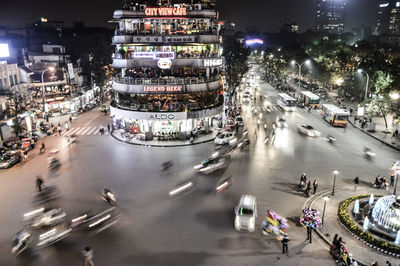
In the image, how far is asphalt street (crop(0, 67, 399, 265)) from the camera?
19.2 metres

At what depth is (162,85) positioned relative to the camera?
43906mm

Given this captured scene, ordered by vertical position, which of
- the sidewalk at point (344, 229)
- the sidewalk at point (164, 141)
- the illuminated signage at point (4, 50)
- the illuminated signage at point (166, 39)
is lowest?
the sidewalk at point (344, 229)

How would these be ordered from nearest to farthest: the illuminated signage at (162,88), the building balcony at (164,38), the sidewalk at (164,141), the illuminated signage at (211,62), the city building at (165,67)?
the sidewalk at (164,141)
the illuminated signage at (162,88)
the city building at (165,67)
the building balcony at (164,38)
the illuminated signage at (211,62)

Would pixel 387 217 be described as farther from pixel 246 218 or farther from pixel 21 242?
pixel 21 242

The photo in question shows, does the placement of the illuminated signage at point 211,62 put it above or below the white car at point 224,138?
above

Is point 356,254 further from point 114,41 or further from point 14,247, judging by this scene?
point 114,41

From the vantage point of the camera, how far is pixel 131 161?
36062 mm

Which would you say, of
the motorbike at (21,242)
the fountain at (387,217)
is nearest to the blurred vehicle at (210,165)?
the fountain at (387,217)

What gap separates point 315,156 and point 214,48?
2650 centimetres

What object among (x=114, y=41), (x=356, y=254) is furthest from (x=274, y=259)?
(x=114, y=41)

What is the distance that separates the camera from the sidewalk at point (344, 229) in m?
18.9

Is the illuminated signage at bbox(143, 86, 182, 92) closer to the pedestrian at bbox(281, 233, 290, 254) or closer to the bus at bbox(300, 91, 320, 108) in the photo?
the pedestrian at bbox(281, 233, 290, 254)

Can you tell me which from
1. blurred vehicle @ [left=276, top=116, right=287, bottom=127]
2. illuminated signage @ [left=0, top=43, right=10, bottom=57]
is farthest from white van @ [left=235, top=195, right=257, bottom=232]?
illuminated signage @ [left=0, top=43, right=10, bottom=57]

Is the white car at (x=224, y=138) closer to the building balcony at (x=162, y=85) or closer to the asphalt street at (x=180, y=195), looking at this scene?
the asphalt street at (x=180, y=195)
